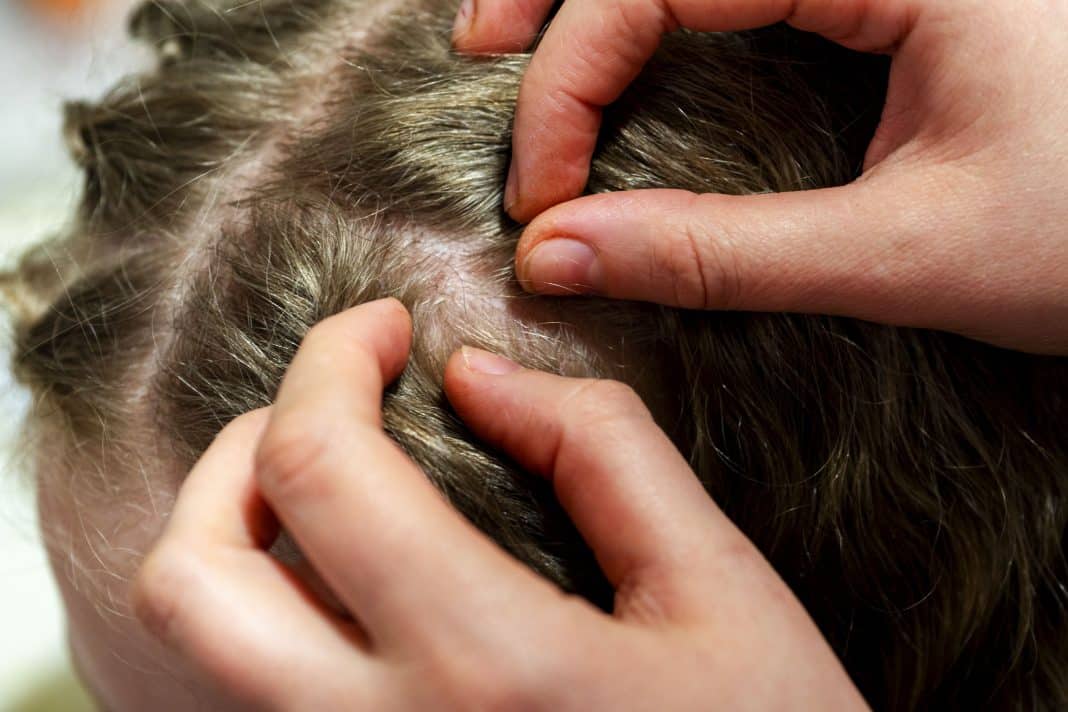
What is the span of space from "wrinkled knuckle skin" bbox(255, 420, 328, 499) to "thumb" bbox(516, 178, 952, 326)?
0.19 meters

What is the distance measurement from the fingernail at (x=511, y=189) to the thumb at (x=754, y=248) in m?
0.03

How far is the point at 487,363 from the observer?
543 millimetres

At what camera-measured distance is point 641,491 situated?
0.46 m

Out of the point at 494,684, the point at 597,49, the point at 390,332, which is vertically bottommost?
the point at 494,684

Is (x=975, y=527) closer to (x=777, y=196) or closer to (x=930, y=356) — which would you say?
(x=930, y=356)

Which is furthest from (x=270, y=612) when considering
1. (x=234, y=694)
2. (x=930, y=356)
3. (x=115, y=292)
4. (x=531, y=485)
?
(x=930, y=356)

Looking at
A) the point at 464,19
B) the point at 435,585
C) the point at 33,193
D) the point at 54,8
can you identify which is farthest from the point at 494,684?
the point at 54,8

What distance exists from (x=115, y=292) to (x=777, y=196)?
0.46 m

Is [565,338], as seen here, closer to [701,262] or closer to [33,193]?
[701,262]

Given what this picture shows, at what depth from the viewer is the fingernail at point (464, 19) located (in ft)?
2.02

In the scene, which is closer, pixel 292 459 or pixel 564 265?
pixel 292 459

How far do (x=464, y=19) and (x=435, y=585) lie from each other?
396 millimetres

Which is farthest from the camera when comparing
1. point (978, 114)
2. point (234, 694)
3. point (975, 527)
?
point (975, 527)

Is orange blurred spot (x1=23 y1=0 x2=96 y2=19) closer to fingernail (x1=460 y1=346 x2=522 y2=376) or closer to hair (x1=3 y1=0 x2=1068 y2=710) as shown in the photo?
hair (x1=3 y1=0 x2=1068 y2=710)
